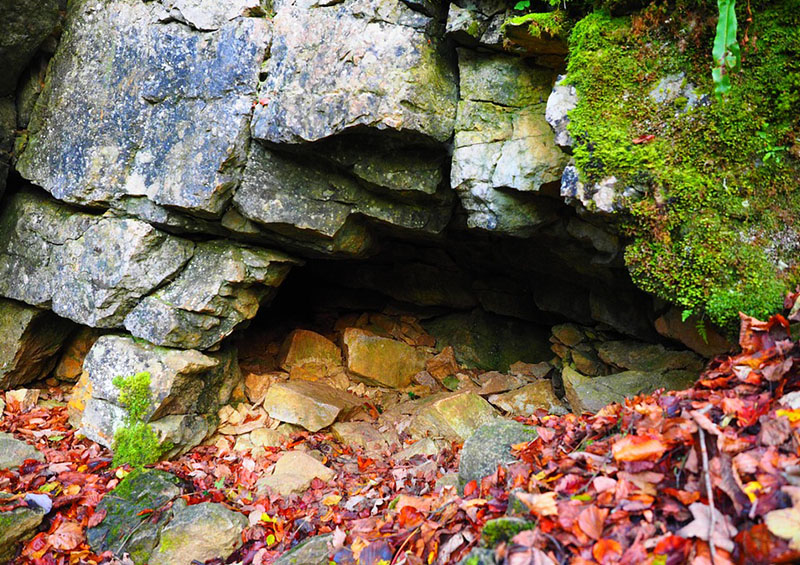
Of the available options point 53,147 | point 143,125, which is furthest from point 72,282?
point 143,125

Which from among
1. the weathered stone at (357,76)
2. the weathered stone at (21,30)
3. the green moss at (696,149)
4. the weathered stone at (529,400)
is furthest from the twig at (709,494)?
the weathered stone at (21,30)

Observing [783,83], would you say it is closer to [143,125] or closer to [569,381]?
[569,381]

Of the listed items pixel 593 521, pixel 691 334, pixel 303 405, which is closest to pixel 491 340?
pixel 303 405

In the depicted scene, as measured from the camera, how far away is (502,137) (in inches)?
178

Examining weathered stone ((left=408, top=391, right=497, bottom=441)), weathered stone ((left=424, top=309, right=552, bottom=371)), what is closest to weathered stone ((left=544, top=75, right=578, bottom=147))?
weathered stone ((left=408, top=391, right=497, bottom=441))

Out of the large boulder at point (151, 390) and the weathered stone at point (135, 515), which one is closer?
the weathered stone at point (135, 515)

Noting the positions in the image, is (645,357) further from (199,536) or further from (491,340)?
(199,536)

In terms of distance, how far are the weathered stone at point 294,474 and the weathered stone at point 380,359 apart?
1.87 meters

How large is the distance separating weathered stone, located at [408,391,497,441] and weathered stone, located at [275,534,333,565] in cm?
215

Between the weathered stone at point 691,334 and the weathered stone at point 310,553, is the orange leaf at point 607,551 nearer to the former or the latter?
the weathered stone at point 310,553

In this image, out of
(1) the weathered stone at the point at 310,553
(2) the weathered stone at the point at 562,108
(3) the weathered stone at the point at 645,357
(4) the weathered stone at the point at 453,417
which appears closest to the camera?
(1) the weathered stone at the point at 310,553

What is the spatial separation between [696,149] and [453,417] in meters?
3.62

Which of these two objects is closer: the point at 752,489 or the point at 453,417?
the point at 752,489

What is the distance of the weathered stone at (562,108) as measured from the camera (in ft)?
12.4
